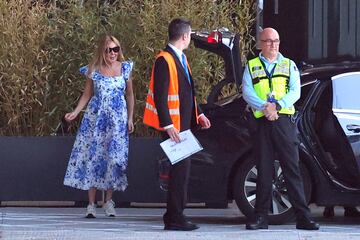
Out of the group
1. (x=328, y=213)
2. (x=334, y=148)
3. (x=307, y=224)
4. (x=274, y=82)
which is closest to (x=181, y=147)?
(x=274, y=82)

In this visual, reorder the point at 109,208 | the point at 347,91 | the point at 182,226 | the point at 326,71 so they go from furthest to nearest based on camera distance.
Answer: the point at 109,208, the point at 326,71, the point at 347,91, the point at 182,226

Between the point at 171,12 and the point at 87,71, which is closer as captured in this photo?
the point at 87,71

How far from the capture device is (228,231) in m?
8.78

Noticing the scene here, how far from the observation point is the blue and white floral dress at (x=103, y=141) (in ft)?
32.5

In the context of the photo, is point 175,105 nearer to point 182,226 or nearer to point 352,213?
point 182,226

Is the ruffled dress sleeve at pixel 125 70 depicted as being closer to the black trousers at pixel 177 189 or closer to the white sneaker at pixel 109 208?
the white sneaker at pixel 109 208

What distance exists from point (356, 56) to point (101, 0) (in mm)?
3641

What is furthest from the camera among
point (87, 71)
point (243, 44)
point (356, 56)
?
point (356, 56)

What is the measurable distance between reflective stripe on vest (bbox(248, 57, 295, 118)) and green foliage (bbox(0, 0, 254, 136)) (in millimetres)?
2500

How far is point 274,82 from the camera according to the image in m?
8.67

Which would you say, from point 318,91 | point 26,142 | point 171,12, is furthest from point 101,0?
point 318,91

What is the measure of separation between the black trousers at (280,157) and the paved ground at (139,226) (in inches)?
10.8

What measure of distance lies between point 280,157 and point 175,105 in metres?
0.97

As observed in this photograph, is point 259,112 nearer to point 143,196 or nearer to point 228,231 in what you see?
point 228,231
